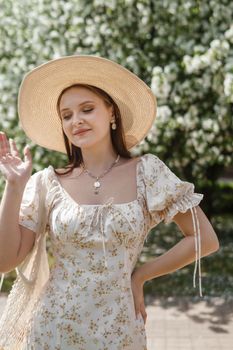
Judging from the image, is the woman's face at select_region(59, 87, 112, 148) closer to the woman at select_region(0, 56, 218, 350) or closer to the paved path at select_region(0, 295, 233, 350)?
the woman at select_region(0, 56, 218, 350)

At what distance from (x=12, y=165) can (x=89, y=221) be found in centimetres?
31

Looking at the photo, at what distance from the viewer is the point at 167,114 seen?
264 inches

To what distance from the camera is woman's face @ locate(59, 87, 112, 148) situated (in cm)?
216

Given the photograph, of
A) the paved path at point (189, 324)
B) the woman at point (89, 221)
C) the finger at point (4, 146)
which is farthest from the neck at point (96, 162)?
the paved path at point (189, 324)

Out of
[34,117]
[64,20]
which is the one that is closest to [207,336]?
[34,117]

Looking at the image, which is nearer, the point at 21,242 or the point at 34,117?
the point at 21,242

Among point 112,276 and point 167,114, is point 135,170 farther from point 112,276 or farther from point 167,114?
point 167,114

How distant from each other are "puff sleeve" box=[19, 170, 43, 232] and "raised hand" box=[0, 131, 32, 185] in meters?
0.12

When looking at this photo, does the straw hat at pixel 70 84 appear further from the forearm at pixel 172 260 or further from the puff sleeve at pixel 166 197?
the forearm at pixel 172 260

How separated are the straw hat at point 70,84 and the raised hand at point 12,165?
0.30 m

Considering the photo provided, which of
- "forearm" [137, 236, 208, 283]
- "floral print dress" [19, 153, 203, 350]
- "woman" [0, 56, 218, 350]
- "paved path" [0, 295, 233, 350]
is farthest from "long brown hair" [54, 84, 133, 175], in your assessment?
"paved path" [0, 295, 233, 350]

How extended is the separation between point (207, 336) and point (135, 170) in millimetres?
3266

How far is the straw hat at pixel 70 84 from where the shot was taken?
226 centimetres

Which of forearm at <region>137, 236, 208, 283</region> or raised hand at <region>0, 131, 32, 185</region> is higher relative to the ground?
raised hand at <region>0, 131, 32, 185</region>
